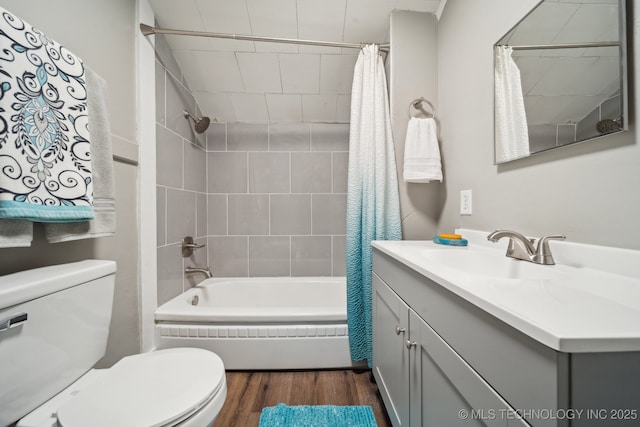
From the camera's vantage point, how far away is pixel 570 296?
48cm

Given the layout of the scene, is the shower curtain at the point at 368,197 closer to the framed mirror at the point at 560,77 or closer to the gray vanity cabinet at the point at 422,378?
the gray vanity cabinet at the point at 422,378

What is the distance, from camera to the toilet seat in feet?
2.12

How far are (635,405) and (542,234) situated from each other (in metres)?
0.63

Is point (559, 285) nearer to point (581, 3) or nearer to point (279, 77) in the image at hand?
point (581, 3)

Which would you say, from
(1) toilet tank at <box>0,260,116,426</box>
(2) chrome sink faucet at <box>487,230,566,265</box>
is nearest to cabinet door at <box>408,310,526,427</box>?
(2) chrome sink faucet at <box>487,230,566,265</box>

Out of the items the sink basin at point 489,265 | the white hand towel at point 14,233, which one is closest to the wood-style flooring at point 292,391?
the sink basin at point 489,265

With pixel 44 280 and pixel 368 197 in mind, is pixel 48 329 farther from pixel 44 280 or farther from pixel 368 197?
pixel 368 197

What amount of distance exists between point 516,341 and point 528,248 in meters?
0.53

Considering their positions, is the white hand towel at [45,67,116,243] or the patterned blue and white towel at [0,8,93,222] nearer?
the patterned blue and white towel at [0,8,93,222]

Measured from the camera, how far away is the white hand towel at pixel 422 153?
4.40 feet

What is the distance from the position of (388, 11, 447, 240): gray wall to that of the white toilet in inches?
49.1

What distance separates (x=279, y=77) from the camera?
6.02 ft

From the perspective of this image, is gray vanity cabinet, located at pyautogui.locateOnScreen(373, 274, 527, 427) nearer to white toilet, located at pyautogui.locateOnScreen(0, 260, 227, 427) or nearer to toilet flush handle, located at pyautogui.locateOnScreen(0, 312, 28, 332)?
white toilet, located at pyautogui.locateOnScreen(0, 260, 227, 427)

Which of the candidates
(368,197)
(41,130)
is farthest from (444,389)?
(41,130)
